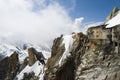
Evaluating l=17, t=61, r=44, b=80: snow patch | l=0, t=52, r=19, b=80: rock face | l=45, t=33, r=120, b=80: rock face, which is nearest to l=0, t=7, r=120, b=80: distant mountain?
l=45, t=33, r=120, b=80: rock face

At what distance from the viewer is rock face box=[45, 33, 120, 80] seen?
49625 mm

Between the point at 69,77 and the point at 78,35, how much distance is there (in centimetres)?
906

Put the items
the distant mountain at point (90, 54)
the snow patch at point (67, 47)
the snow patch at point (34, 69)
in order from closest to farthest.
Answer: the distant mountain at point (90, 54) → the snow patch at point (67, 47) → the snow patch at point (34, 69)

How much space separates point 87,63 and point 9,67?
67169 mm

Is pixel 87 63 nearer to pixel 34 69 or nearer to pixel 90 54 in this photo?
pixel 90 54

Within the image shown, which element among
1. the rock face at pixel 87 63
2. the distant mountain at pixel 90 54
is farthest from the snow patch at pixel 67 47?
the rock face at pixel 87 63

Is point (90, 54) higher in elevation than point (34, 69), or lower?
lower

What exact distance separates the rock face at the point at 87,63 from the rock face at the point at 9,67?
4236cm

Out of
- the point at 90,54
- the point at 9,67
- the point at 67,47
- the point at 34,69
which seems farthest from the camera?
the point at 9,67

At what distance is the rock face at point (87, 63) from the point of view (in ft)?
163

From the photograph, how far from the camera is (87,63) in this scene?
53.9m

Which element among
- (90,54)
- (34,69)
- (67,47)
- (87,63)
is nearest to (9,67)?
(34,69)

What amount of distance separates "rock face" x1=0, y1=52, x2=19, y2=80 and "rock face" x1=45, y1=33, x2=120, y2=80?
42.4 m

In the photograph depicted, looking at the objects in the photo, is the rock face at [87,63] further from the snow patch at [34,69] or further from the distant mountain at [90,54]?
the snow patch at [34,69]
